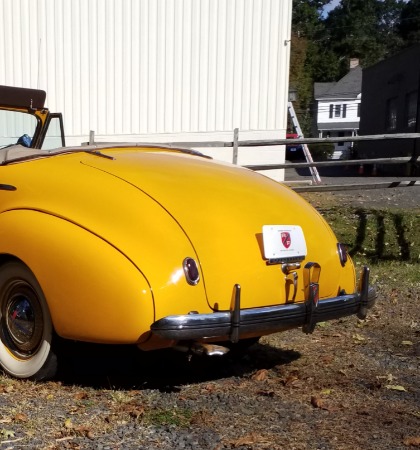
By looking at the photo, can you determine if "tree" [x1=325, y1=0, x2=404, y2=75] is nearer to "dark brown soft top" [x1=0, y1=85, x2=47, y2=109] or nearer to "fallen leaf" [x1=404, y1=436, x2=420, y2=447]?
"dark brown soft top" [x1=0, y1=85, x2=47, y2=109]

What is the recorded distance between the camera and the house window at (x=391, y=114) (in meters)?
26.9

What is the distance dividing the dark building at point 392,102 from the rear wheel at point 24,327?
19.7 m

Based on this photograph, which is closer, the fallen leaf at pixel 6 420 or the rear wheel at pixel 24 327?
the fallen leaf at pixel 6 420

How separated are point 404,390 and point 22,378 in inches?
84.7

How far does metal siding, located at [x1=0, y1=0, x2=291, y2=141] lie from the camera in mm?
15086

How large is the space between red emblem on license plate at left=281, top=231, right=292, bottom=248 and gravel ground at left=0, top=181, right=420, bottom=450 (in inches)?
32.4

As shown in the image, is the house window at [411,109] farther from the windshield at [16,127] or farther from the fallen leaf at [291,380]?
the fallen leaf at [291,380]

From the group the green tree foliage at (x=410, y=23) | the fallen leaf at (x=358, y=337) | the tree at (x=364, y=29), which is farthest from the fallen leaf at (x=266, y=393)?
the green tree foliage at (x=410, y=23)

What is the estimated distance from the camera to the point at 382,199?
12242 millimetres

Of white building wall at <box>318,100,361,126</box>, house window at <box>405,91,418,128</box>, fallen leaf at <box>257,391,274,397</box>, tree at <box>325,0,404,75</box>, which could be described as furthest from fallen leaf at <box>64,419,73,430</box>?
tree at <box>325,0,404,75</box>

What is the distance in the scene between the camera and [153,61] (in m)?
15.3

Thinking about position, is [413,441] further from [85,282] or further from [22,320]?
[22,320]

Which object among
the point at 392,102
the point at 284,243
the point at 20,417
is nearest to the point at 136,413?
the point at 20,417

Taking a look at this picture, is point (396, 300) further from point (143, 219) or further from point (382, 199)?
point (382, 199)
